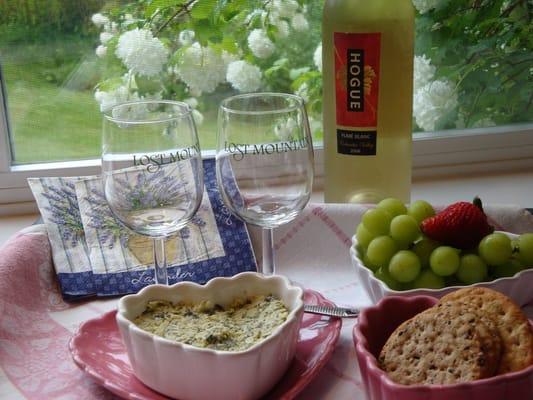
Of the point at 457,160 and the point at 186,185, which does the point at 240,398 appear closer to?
the point at 186,185

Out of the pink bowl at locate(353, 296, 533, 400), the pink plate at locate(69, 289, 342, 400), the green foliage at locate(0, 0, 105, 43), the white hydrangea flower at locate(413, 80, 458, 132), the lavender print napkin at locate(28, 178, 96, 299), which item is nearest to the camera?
the pink bowl at locate(353, 296, 533, 400)

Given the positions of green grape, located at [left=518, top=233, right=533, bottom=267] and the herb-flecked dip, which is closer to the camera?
the herb-flecked dip

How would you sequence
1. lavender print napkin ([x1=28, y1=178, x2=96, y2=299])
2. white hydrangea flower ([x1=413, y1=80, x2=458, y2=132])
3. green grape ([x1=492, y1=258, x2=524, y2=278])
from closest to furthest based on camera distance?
green grape ([x1=492, y1=258, x2=524, y2=278]), lavender print napkin ([x1=28, y1=178, x2=96, y2=299]), white hydrangea flower ([x1=413, y1=80, x2=458, y2=132])

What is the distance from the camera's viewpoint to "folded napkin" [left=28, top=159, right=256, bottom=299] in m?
0.86

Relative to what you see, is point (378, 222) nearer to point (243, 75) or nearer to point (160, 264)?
point (160, 264)

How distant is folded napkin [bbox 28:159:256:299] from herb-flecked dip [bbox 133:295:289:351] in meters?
0.18

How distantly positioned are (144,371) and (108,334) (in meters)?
0.10

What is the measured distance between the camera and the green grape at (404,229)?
76 centimetres

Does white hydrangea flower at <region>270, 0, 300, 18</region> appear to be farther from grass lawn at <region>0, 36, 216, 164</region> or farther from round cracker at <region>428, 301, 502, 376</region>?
round cracker at <region>428, 301, 502, 376</region>

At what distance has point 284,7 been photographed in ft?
3.64

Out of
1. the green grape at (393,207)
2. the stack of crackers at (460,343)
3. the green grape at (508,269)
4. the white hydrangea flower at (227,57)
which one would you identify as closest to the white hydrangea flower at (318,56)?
the white hydrangea flower at (227,57)

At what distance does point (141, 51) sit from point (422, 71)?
391 mm

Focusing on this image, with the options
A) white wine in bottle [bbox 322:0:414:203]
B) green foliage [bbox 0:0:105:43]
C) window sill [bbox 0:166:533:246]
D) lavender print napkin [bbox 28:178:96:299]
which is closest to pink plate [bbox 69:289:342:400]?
lavender print napkin [bbox 28:178:96:299]

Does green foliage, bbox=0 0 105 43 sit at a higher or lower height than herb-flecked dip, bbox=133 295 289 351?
higher
